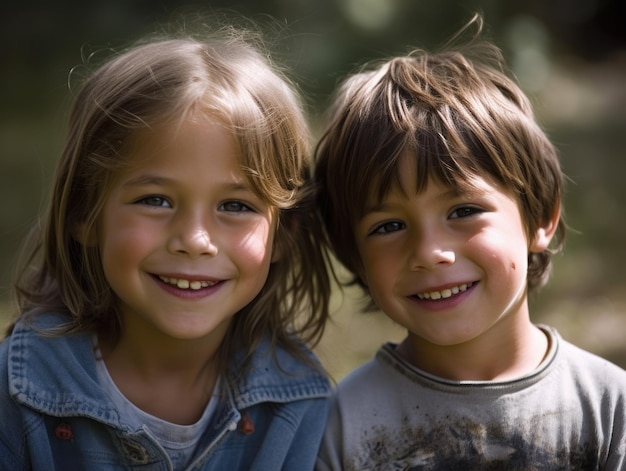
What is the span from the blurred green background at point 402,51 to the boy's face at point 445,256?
58.0 inches

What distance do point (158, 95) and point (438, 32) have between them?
418 centimetres

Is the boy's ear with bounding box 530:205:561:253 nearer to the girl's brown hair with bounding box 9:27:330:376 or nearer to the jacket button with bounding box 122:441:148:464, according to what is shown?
the girl's brown hair with bounding box 9:27:330:376

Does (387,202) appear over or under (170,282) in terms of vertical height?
over

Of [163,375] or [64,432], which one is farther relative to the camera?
[163,375]

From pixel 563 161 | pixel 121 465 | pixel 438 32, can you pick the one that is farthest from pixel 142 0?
pixel 121 465

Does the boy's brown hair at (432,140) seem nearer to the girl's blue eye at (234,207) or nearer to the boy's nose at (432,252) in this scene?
the boy's nose at (432,252)

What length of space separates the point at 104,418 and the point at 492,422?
2.94ft

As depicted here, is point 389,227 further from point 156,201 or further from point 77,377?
point 77,377

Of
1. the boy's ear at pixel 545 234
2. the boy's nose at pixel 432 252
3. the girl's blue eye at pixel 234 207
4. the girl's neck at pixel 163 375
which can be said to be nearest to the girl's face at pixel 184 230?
the girl's blue eye at pixel 234 207

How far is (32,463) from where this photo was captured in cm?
205

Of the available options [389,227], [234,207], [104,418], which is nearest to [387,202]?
[389,227]

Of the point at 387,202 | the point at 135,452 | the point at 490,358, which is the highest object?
the point at 387,202

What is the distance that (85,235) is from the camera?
2.14 m

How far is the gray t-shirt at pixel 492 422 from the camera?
2.06m
